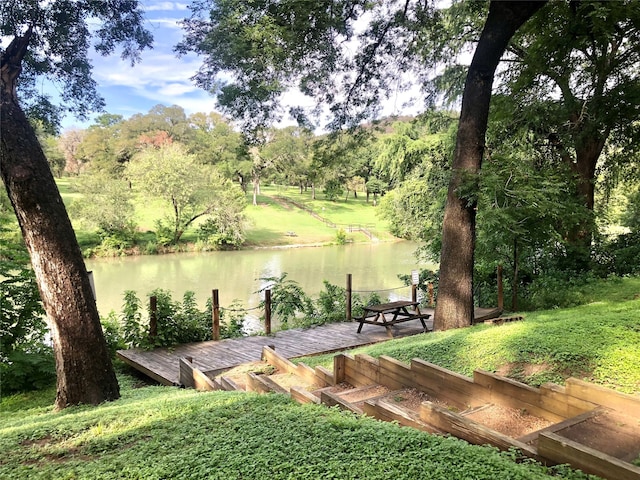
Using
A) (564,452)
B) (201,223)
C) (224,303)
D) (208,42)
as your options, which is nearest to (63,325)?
(564,452)

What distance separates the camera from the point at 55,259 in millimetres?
5199

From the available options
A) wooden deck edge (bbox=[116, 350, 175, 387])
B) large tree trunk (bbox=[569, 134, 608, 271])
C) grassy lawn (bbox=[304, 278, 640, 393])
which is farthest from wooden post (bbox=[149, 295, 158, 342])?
large tree trunk (bbox=[569, 134, 608, 271])

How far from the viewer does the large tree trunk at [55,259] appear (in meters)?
4.95

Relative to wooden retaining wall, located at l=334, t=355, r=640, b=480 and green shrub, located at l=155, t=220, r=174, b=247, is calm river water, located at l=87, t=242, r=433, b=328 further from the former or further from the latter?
wooden retaining wall, located at l=334, t=355, r=640, b=480

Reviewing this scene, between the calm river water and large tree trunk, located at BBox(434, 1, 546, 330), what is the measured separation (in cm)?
910

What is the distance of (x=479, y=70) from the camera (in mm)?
7570

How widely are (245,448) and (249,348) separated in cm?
616

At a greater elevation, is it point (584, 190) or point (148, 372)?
point (584, 190)

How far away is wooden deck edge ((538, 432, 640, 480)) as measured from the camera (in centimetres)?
193

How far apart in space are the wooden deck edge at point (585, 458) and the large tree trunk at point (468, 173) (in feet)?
18.7

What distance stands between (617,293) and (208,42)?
10521 mm

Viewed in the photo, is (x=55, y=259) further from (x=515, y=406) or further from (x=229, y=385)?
(x=515, y=406)

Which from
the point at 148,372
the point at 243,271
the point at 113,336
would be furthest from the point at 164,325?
the point at 243,271

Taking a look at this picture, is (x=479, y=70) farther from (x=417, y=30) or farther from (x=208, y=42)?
(x=208, y=42)
